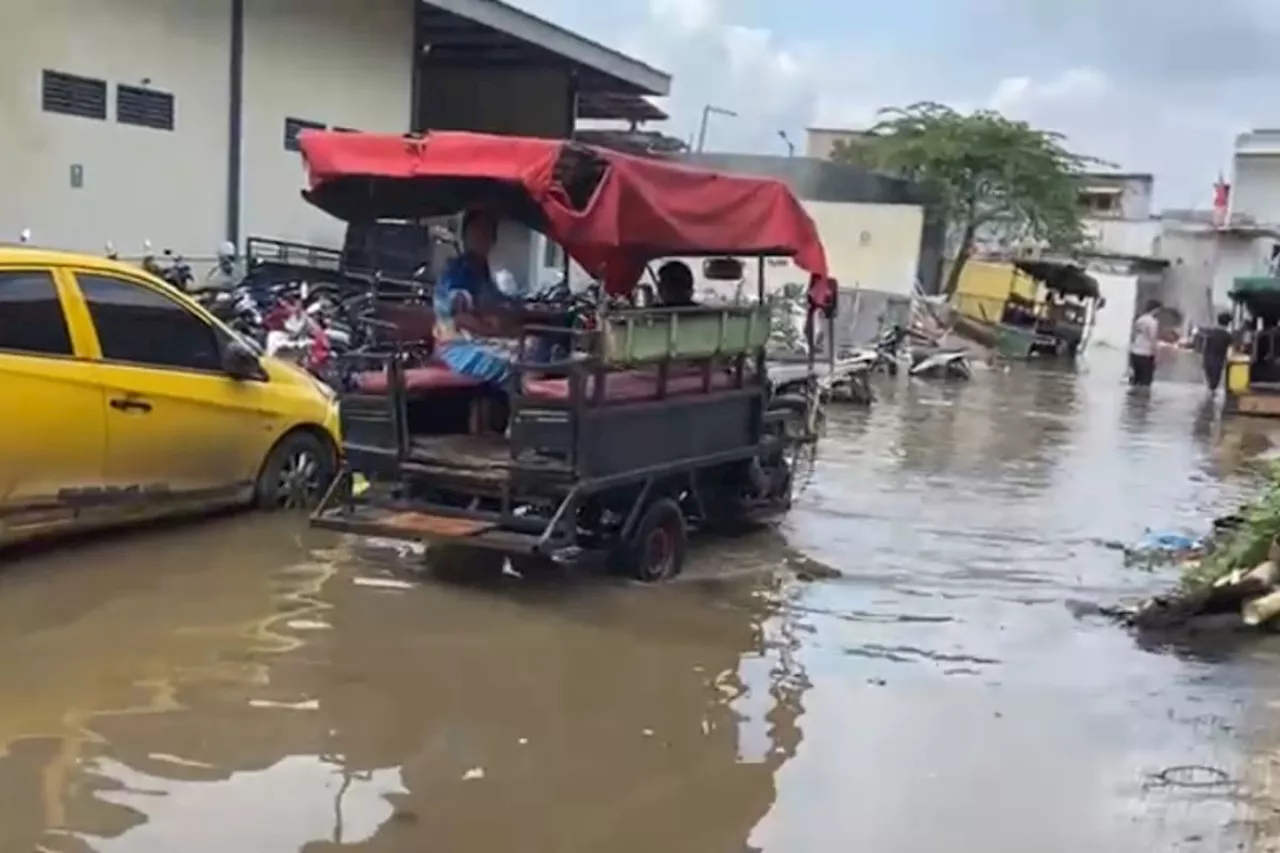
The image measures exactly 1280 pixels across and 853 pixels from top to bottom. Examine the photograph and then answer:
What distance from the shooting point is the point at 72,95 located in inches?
598

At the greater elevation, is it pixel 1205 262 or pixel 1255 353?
pixel 1205 262

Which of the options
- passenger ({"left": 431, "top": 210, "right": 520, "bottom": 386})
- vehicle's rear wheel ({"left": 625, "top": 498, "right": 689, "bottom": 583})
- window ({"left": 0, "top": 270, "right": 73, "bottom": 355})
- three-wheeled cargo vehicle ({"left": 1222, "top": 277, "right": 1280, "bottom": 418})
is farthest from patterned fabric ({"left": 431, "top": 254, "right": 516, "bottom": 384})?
three-wheeled cargo vehicle ({"left": 1222, "top": 277, "right": 1280, "bottom": 418})

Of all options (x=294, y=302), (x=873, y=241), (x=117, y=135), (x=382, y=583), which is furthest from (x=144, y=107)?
(x=873, y=241)

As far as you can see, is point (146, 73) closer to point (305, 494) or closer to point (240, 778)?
point (305, 494)

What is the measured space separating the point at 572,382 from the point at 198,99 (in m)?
10.4

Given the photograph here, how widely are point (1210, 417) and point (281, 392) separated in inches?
688

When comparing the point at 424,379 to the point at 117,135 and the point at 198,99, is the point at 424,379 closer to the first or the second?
the point at 117,135

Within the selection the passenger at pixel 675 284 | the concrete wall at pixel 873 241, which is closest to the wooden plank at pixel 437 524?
the passenger at pixel 675 284

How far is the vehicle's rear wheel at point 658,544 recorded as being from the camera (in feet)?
30.2

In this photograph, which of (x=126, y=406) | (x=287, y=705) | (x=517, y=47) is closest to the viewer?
(x=287, y=705)

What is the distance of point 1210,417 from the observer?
23.8 m

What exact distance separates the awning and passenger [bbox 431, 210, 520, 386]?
11.6 m

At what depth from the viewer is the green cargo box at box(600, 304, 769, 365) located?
849cm

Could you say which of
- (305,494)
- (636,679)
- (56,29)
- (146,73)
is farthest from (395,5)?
(636,679)
